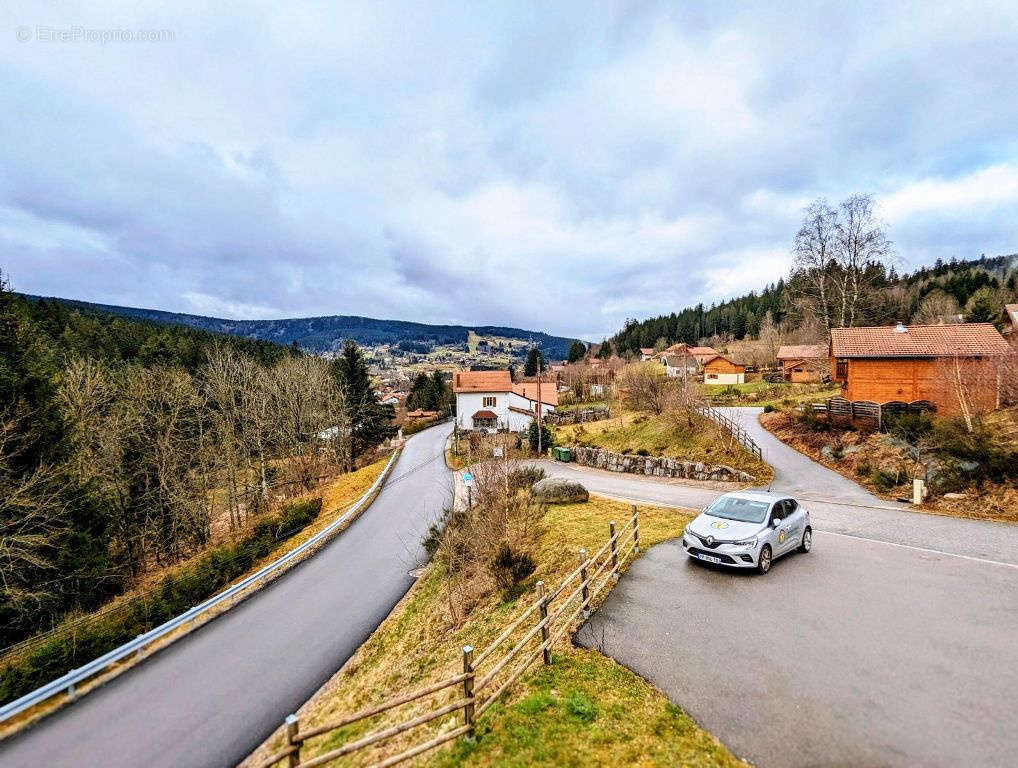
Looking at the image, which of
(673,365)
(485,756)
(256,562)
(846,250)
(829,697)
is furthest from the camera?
(673,365)

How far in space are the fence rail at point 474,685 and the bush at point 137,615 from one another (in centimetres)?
899

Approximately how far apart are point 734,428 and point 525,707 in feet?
85.8

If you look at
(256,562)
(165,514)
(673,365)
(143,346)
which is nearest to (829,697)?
(256,562)

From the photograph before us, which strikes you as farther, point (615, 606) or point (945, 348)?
point (945, 348)

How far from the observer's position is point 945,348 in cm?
2459

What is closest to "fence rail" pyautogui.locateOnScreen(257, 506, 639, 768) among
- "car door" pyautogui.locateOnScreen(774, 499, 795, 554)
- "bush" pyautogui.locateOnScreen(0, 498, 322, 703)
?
"car door" pyautogui.locateOnScreen(774, 499, 795, 554)

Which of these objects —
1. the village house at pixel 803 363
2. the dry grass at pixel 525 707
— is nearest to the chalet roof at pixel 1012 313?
the village house at pixel 803 363

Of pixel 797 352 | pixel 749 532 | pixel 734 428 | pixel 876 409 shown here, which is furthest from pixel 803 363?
pixel 749 532

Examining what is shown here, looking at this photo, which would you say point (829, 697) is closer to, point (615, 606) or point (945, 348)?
point (615, 606)

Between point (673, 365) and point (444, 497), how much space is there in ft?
216

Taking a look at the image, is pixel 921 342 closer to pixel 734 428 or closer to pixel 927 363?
pixel 927 363

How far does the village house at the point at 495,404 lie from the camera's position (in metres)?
59.6

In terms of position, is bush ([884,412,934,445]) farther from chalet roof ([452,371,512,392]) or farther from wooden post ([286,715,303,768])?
chalet roof ([452,371,512,392])

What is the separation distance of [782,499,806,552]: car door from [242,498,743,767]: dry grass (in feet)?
18.9
